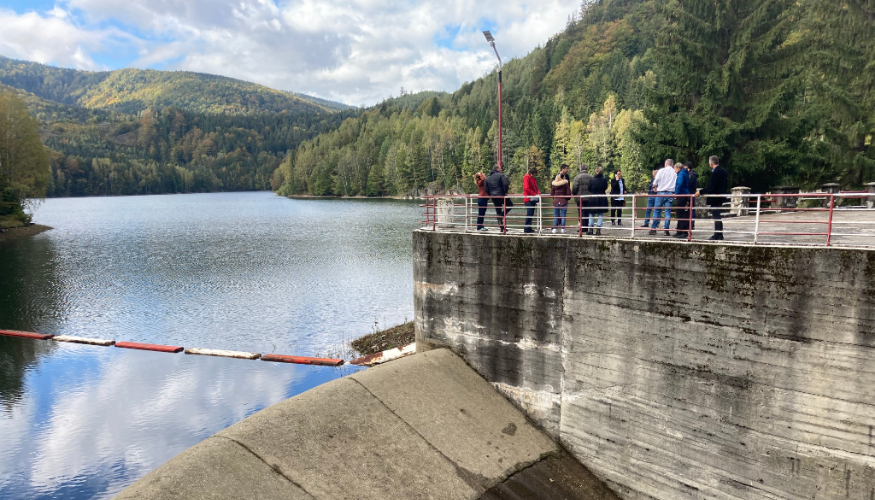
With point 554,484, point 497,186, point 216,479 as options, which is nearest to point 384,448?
point 216,479

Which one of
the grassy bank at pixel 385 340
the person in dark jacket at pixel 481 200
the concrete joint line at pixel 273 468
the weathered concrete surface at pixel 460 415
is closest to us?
the concrete joint line at pixel 273 468

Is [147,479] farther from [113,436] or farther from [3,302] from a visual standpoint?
[3,302]

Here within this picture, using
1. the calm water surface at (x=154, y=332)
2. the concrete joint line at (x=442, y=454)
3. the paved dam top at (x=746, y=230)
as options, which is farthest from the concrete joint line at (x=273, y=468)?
the paved dam top at (x=746, y=230)

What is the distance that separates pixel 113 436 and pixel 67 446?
3.76 ft

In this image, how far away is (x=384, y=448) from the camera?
10820mm

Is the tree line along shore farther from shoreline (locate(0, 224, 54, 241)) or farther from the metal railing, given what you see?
the metal railing

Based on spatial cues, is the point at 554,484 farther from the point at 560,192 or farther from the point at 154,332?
the point at 154,332

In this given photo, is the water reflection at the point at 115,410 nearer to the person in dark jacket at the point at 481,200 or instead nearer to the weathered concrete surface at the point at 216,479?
the weathered concrete surface at the point at 216,479

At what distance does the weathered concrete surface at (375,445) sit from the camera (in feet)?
29.9

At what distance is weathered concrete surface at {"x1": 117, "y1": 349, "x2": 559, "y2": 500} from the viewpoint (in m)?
9.12

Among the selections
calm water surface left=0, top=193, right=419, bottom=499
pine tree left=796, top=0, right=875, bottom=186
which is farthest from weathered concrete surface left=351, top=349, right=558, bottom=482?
pine tree left=796, top=0, right=875, bottom=186

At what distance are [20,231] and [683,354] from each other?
241 ft

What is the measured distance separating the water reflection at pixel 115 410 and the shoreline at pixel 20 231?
4487 centimetres

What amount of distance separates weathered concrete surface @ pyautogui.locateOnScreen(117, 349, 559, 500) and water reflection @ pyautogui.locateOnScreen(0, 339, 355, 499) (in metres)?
5.69
